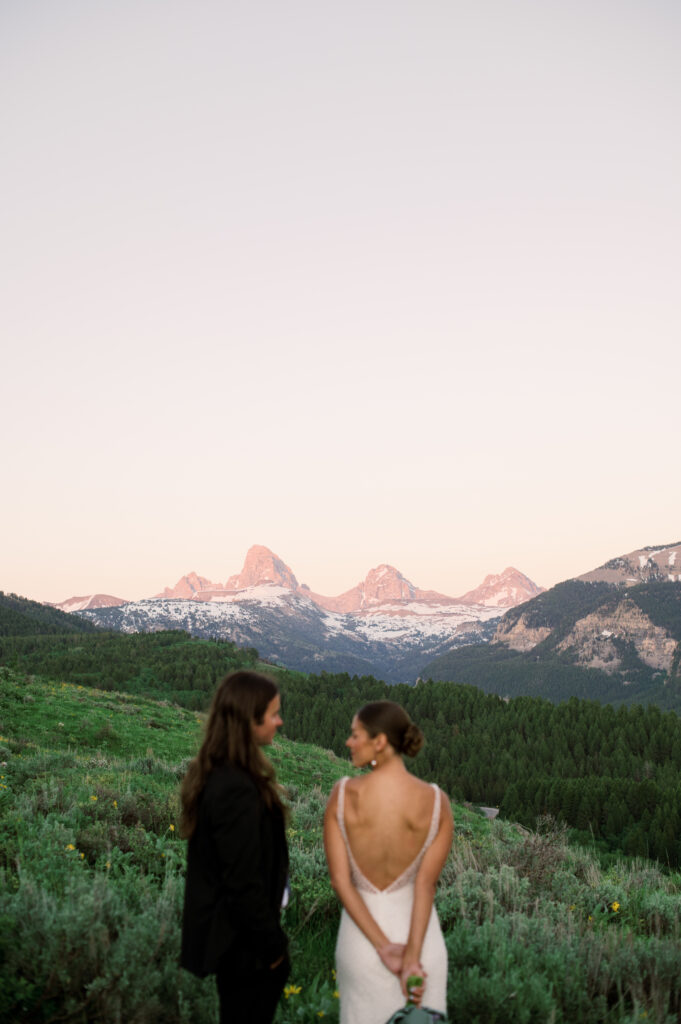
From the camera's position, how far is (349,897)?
423cm

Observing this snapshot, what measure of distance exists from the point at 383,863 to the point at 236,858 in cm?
104

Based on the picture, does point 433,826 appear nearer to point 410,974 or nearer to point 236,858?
point 410,974

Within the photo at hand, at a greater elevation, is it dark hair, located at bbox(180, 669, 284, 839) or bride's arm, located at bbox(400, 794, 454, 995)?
dark hair, located at bbox(180, 669, 284, 839)

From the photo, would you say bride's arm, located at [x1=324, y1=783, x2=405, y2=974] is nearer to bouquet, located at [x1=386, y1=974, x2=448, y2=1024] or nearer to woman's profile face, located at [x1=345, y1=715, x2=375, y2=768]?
bouquet, located at [x1=386, y1=974, x2=448, y2=1024]

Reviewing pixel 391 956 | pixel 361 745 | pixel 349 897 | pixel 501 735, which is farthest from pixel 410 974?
pixel 501 735

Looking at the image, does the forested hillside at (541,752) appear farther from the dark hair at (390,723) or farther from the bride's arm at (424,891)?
the dark hair at (390,723)

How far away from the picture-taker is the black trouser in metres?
4.09

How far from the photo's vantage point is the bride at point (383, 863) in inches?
168

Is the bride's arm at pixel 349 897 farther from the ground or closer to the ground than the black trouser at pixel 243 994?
farther from the ground

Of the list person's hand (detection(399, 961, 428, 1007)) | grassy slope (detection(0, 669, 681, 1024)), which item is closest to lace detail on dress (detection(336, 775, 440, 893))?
person's hand (detection(399, 961, 428, 1007))

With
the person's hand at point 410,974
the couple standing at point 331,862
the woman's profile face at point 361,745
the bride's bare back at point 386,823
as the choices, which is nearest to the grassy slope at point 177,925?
the couple standing at point 331,862

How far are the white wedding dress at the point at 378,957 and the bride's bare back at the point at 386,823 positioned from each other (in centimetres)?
4

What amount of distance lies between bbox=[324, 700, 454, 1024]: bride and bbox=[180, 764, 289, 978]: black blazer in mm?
520

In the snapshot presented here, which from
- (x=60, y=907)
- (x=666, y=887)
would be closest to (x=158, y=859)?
(x=60, y=907)
